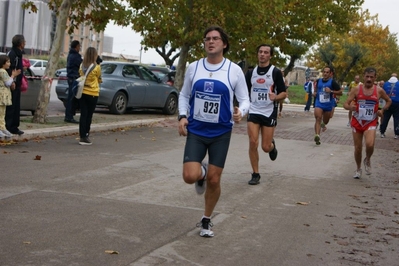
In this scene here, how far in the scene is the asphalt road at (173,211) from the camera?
20.9 feet

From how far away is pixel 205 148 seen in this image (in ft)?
23.5

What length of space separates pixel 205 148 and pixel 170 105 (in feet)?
62.3

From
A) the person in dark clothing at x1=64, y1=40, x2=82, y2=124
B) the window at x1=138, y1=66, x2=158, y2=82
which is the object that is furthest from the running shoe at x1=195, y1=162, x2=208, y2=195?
the window at x1=138, y1=66, x2=158, y2=82

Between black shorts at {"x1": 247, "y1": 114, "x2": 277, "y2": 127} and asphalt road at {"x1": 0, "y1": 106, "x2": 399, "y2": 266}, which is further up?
black shorts at {"x1": 247, "y1": 114, "x2": 277, "y2": 127}

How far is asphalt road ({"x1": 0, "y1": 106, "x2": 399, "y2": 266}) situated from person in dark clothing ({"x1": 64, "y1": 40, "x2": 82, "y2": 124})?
14.1 ft

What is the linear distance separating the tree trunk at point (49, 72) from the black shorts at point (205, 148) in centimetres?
1125

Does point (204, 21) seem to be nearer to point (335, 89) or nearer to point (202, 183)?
point (335, 89)

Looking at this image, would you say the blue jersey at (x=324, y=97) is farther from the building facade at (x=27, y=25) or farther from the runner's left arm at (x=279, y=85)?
the building facade at (x=27, y=25)

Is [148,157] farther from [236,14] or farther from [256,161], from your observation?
[236,14]

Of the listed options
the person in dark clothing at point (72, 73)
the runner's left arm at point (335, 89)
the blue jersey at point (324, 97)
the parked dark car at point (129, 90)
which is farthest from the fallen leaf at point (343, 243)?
the parked dark car at point (129, 90)

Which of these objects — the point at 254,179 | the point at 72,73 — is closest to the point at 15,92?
the point at 72,73

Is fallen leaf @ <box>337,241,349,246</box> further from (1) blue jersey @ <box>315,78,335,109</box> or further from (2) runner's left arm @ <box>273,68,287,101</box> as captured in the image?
(1) blue jersey @ <box>315,78,335,109</box>

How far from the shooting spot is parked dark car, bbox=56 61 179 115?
2302 cm

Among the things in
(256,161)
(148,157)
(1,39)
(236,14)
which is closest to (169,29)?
(236,14)
